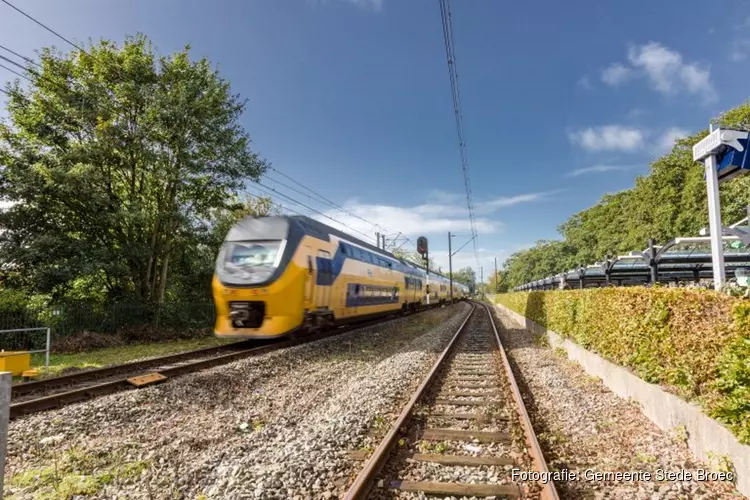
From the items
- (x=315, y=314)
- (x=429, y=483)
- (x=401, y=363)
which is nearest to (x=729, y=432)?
(x=429, y=483)

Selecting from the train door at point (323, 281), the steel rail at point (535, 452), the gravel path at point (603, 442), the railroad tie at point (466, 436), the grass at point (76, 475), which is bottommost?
the grass at point (76, 475)

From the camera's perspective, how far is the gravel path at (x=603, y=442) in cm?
372

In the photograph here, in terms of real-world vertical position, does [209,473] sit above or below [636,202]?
below

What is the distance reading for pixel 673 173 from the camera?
3731cm

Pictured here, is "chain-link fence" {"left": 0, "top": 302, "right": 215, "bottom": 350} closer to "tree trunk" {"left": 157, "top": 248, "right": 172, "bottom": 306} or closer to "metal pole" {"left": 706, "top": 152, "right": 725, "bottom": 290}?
"tree trunk" {"left": 157, "top": 248, "right": 172, "bottom": 306}

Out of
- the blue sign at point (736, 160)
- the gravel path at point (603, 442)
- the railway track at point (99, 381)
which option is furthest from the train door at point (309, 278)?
the blue sign at point (736, 160)

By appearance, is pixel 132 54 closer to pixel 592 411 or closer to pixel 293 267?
pixel 293 267

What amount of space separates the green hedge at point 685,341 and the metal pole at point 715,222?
4.71 feet

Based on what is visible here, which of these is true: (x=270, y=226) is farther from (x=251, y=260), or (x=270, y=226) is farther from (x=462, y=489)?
(x=462, y=489)

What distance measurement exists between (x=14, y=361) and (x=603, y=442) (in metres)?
10.3

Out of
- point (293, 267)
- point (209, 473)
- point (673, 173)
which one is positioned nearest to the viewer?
point (209, 473)

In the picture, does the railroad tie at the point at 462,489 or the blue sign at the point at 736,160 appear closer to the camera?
the railroad tie at the point at 462,489

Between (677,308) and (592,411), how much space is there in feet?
6.30

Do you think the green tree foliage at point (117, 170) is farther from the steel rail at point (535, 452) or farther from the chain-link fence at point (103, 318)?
the steel rail at point (535, 452)
